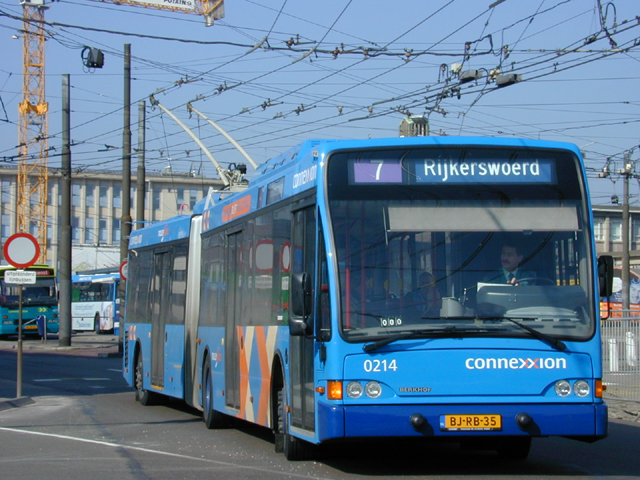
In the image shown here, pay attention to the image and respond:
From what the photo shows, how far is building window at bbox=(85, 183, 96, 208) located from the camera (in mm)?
102062

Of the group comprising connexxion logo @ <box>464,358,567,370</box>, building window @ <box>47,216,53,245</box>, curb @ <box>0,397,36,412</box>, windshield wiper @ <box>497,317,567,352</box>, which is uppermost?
building window @ <box>47,216,53,245</box>

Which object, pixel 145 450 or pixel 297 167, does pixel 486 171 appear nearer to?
pixel 297 167

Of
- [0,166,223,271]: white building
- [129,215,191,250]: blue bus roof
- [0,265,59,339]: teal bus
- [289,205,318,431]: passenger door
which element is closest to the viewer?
[289,205,318,431]: passenger door

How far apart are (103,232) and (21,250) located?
8949 cm

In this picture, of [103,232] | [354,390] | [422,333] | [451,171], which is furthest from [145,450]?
[103,232]

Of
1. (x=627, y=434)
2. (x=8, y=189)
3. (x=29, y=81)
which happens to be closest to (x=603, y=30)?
(x=627, y=434)

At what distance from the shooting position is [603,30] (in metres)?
14.5

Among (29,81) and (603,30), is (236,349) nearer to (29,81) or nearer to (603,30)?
(603,30)

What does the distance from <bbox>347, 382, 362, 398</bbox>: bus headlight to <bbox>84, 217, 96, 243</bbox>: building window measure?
97829 millimetres

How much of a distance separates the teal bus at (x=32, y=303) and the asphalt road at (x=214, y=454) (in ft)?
101

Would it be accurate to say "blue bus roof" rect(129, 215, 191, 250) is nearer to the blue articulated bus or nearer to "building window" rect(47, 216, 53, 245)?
the blue articulated bus

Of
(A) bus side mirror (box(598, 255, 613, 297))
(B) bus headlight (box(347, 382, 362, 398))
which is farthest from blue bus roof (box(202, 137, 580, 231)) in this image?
(B) bus headlight (box(347, 382, 362, 398))

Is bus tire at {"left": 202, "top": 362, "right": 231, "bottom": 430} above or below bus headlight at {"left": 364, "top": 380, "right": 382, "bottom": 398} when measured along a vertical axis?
below

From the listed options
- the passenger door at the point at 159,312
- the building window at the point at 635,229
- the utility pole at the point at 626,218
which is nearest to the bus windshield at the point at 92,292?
the utility pole at the point at 626,218
